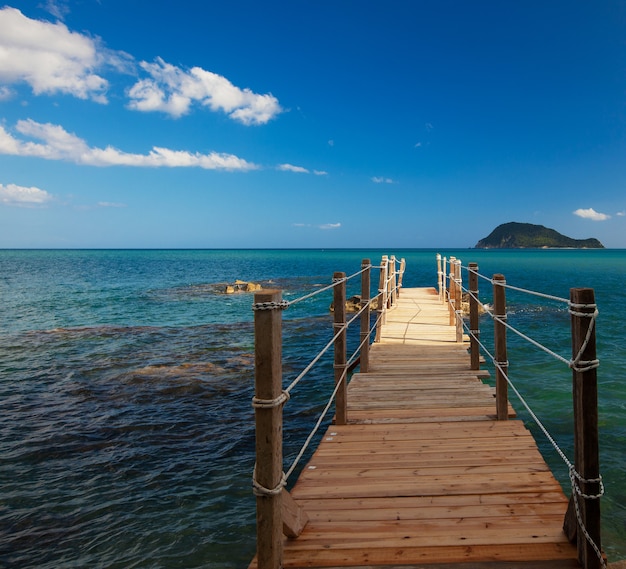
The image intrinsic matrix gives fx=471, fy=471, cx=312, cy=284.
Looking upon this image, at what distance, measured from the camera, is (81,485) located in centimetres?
639

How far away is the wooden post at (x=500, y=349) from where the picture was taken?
522cm

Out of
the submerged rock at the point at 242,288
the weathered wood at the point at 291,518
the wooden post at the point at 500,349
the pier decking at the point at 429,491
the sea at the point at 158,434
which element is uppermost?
the wooden post at the point at 500,349

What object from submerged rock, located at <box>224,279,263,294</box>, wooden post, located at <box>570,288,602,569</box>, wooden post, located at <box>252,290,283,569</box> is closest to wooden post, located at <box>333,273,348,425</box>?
wooden post, located at <box>252,290,283,569</box>

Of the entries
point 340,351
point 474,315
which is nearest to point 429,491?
point 340,351

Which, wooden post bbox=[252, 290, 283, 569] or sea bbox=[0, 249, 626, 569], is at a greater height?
wooden post bbox=[252, 290, 283, 569]

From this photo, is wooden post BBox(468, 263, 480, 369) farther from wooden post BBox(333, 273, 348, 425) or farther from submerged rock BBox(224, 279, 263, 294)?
submerged rock BBox(224, 279, 263, 294)

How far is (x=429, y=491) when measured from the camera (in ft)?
12.2

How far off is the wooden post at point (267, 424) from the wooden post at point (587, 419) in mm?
1715

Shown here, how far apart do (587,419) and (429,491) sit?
149cm

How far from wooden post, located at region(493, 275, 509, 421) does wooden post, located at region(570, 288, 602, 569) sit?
249cm

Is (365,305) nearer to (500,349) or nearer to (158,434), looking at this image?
(500,349)

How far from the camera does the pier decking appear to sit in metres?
2.92

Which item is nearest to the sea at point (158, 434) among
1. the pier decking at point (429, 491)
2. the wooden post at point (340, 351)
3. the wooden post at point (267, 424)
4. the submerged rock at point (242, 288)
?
the pier decking at point (429, 491)

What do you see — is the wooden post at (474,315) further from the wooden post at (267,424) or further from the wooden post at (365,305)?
the wooden post at (267,424)
